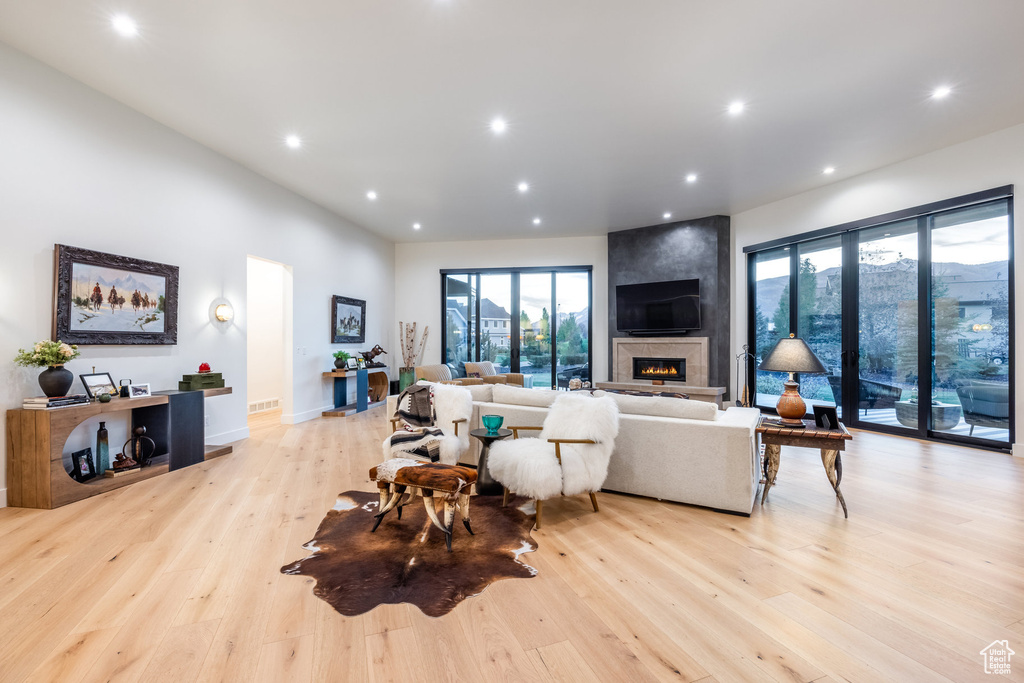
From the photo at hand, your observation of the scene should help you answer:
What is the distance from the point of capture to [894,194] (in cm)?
529

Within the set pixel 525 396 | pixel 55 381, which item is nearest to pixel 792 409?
pixel 525 396

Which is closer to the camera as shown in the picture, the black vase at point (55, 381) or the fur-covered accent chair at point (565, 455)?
the fur-covered accent chair at point (565, 455)

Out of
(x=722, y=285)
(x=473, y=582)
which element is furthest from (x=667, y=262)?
(x=473, y=582)

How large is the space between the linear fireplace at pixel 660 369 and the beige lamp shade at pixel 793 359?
4.51m

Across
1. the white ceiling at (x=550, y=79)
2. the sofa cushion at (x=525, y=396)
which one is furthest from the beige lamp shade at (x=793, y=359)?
the white ceiling at (x=550, y=79)

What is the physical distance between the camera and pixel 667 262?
7.71 meters

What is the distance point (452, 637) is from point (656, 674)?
0.78 meters

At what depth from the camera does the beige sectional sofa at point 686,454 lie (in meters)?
2.94

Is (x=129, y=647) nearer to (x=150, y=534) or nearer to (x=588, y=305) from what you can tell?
(x=150, y=534)

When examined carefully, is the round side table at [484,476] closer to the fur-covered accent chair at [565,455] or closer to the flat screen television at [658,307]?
the fur-covered accent chair at [565,455]

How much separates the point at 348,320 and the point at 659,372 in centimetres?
556

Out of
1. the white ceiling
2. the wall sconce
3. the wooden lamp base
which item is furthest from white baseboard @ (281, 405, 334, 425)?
the wooden lamp base

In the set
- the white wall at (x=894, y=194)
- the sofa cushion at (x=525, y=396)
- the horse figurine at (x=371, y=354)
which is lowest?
the sofa cushion at (x=525, y=396)

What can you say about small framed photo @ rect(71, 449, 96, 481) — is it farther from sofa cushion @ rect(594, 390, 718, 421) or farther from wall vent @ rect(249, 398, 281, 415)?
sofa cushion @ rect(594, 390, 718, 421)
